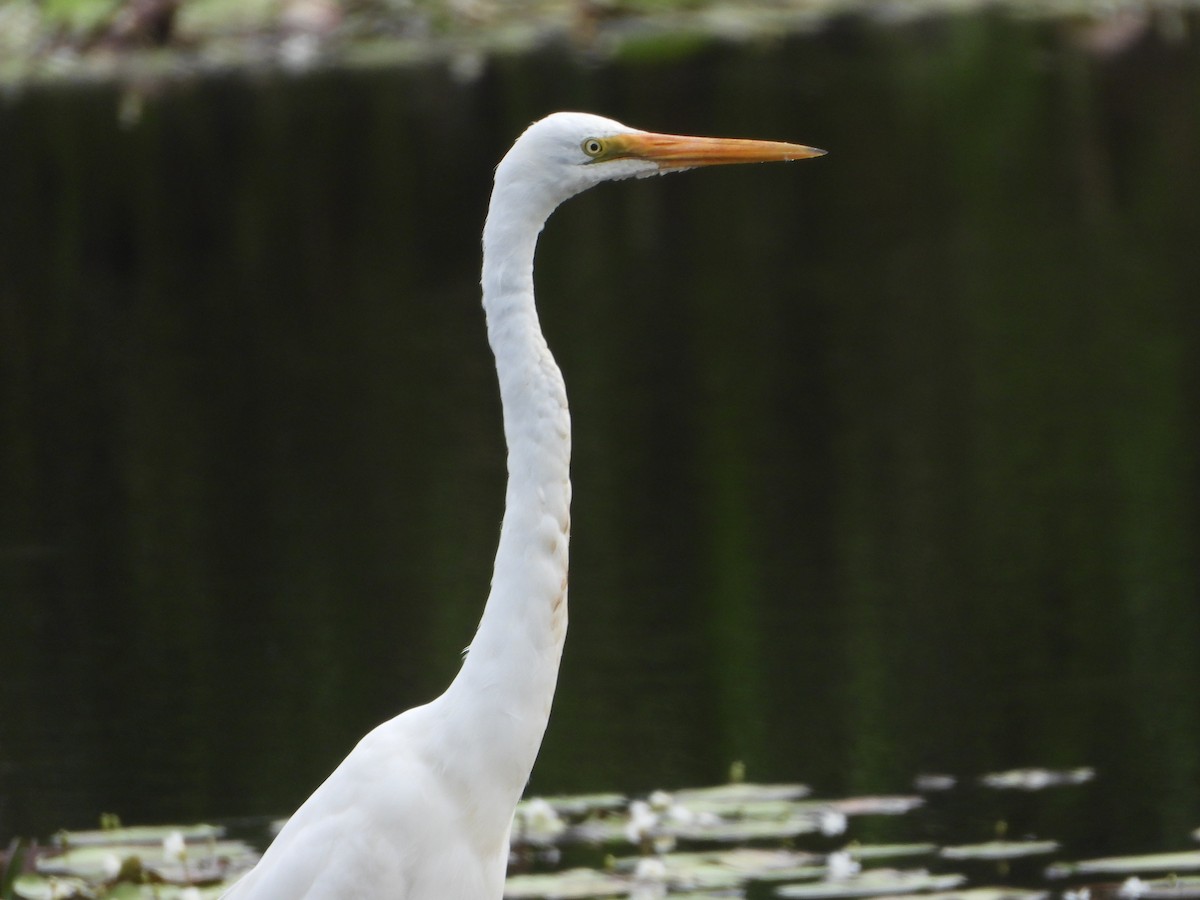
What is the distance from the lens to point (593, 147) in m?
3.42

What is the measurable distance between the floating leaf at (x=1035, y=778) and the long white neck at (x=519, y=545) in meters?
2.23

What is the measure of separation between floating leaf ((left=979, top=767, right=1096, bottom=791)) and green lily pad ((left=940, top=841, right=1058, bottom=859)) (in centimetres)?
41

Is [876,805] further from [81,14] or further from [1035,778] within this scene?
[81,14]

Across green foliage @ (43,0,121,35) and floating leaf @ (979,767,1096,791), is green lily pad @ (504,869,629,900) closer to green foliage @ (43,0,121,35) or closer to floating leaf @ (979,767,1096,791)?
floating leaf @ (979,767,1096,791)

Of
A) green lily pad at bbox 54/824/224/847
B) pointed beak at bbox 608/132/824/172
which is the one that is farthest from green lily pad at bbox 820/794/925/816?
pointed beak at bbox 608/132/824/172

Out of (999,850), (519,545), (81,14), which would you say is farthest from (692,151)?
(81,14)

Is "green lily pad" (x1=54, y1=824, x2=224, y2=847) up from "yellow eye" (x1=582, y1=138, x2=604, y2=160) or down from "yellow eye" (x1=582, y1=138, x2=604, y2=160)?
down

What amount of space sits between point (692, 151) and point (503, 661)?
35.5 inches

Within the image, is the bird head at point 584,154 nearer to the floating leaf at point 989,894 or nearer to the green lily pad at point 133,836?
the floating leaf at point 989,894

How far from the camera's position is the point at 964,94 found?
69.8 feet

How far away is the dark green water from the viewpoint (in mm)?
6184

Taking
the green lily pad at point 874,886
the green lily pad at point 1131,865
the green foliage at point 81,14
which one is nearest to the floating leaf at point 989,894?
the green lily pad at point 874,886

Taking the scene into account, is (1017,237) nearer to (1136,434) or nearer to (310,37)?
(1136,434)

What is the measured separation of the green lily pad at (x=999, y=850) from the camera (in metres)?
4.90
